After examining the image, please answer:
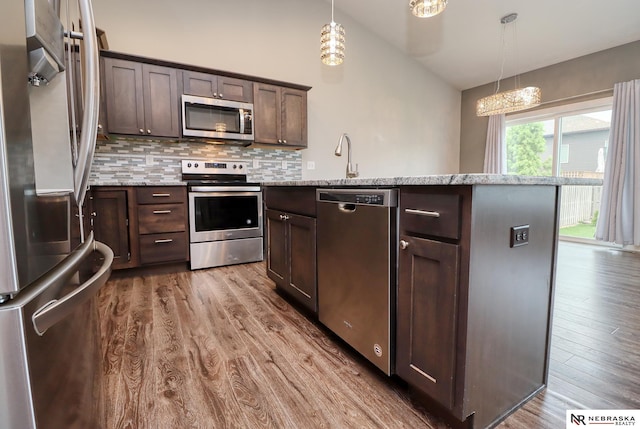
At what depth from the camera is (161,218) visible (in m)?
2.89

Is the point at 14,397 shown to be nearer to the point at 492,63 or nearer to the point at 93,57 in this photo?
the point at 93,57

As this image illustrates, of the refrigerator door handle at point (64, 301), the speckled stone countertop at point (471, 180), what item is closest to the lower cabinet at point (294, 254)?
the speckled stone countertop at point (471, 180)

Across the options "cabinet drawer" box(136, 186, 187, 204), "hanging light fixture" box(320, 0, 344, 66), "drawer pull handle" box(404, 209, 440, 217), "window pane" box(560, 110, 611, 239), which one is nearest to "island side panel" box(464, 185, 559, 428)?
"drawer pull handle" box(404, 209, 440, 217)

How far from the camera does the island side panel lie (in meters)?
0.97

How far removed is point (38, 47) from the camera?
0.51 meters

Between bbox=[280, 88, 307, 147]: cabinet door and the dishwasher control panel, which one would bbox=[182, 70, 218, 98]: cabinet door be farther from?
the dishwasher control panel

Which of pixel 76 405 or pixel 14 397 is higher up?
pixel 14 397

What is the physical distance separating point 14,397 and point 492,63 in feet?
19.8

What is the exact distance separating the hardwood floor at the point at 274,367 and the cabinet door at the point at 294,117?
2.00 metres

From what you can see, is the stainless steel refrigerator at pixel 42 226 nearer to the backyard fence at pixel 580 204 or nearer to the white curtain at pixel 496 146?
the backyard fence at pixel 580 204

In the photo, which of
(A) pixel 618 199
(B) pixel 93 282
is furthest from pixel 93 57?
(A) pixel 618 199

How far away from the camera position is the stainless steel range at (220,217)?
3.04 metres

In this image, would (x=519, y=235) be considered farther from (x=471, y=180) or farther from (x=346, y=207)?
(x=346, y=207)

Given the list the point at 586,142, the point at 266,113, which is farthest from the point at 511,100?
the point at 266,113
